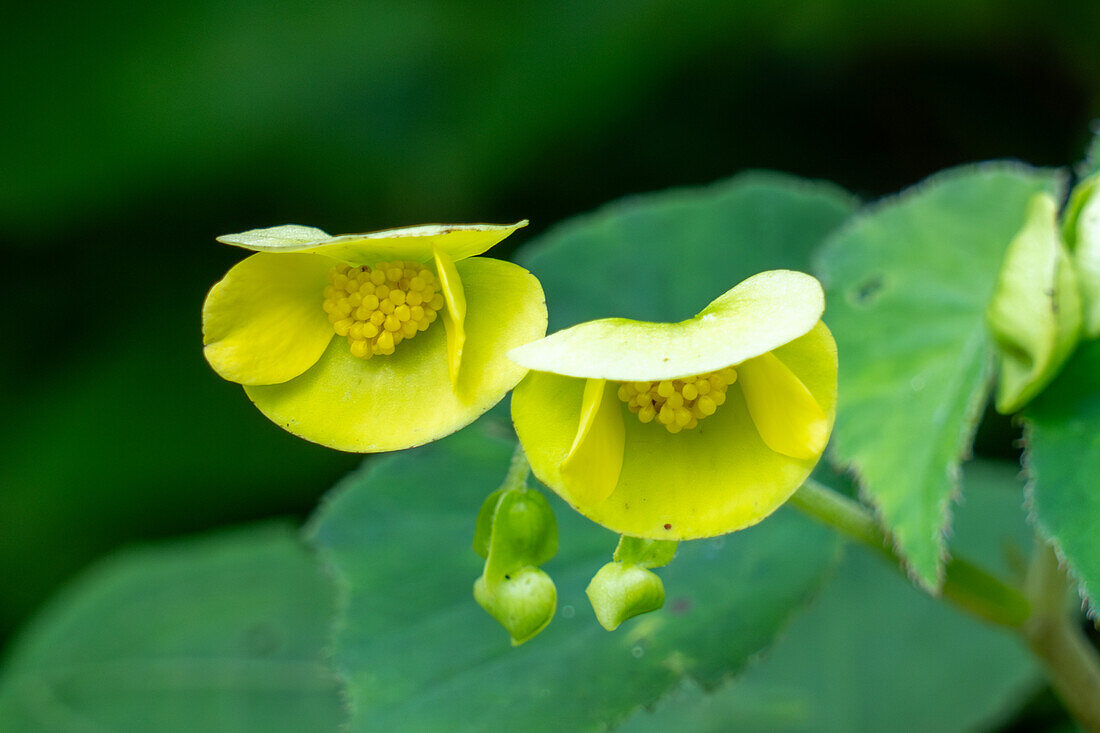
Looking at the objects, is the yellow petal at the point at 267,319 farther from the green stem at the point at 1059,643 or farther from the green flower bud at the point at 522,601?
the green stem at the point at 1059,643

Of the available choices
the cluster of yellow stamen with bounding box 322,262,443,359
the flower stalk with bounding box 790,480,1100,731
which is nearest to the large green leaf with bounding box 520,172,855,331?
the flower stalk with bounding box 790,480,1100,731

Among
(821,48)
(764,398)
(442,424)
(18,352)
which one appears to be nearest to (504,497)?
(442,424)

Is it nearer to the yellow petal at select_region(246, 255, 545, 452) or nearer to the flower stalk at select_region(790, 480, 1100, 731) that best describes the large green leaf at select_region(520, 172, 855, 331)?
the flower stalk at select_region(790, 480, 1100, 731)

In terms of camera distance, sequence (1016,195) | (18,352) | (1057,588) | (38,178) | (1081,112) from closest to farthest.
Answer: (1057,588) → (1016,195) → (1081,112) → (38,178) → (18,352)

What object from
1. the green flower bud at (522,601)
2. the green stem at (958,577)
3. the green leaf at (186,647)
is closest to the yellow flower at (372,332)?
the green flower bud at (522,601)

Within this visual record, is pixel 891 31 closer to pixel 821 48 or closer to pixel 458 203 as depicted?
pixel 821 48
